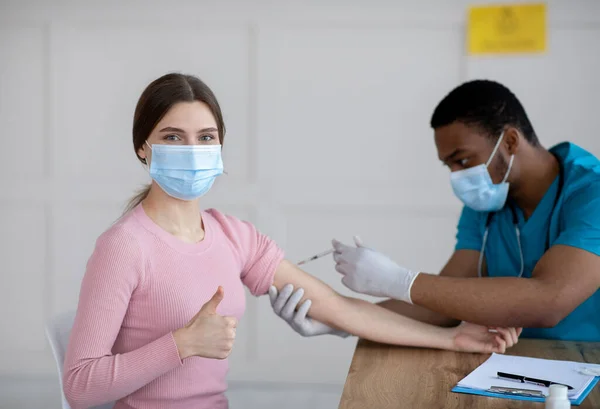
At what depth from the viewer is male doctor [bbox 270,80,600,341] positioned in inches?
66.4

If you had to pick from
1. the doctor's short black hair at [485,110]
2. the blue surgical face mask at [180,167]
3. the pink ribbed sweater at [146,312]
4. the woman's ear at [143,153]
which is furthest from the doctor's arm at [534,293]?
the woman's ear at [143,153]

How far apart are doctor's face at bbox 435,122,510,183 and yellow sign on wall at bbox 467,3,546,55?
103 centimetres

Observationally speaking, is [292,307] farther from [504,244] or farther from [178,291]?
[504,244]

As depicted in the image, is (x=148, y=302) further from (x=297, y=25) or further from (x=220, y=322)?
(x=297, y=25)

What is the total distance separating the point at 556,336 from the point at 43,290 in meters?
2.13

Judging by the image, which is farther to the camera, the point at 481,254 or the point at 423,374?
the point at 481,254

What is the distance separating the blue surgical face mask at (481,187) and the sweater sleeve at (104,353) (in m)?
0.94

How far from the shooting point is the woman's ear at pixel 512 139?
195cm

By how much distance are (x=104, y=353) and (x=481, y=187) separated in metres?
1.07

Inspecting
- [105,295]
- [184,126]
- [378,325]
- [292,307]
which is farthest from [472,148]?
[105,295]

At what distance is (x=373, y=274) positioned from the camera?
1864 mm

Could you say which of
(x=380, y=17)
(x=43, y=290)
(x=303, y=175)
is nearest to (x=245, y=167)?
(x=303, y=175)

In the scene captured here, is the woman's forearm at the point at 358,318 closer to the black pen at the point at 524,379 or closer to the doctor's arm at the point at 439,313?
the doctor's arm at the point at 439,313

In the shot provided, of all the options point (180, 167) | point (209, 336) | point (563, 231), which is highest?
point (180, 167)
